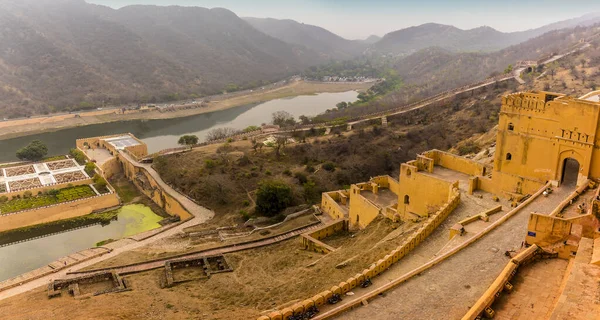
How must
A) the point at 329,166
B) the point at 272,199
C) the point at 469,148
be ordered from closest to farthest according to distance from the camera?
the point at 272,199 < the point at 469,148 < the point at 329,166

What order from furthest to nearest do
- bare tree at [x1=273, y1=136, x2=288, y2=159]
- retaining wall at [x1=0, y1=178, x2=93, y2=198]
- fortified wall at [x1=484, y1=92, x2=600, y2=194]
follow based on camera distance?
bare tree at [x1=273, y1=136, x2=288, y2=159], retaining wall at [x1=0, y1=178, x2=93, y2=198], fortified wall at [x1=484, y1=92, x2=600, y2=194]

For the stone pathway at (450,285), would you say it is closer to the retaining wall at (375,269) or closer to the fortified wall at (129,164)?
the retaining wall at (375,269)

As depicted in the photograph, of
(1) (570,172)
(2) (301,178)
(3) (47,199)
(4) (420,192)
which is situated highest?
(1) (570,172)

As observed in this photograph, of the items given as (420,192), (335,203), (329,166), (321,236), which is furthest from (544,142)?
(329,166)

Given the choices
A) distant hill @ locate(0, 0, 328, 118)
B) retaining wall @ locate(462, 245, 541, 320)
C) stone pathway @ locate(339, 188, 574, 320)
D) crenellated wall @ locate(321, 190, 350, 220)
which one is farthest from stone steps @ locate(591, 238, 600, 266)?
distant hill @ locate(0, 0, 328, 118)

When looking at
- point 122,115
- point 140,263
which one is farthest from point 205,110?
point 140,263

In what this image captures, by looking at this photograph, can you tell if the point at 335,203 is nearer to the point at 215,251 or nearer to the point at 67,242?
the point at 215,251

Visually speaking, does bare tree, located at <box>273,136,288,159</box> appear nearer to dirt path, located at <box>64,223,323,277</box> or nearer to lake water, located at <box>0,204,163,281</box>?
lake water, located at <box>0,204,163,281</box>
